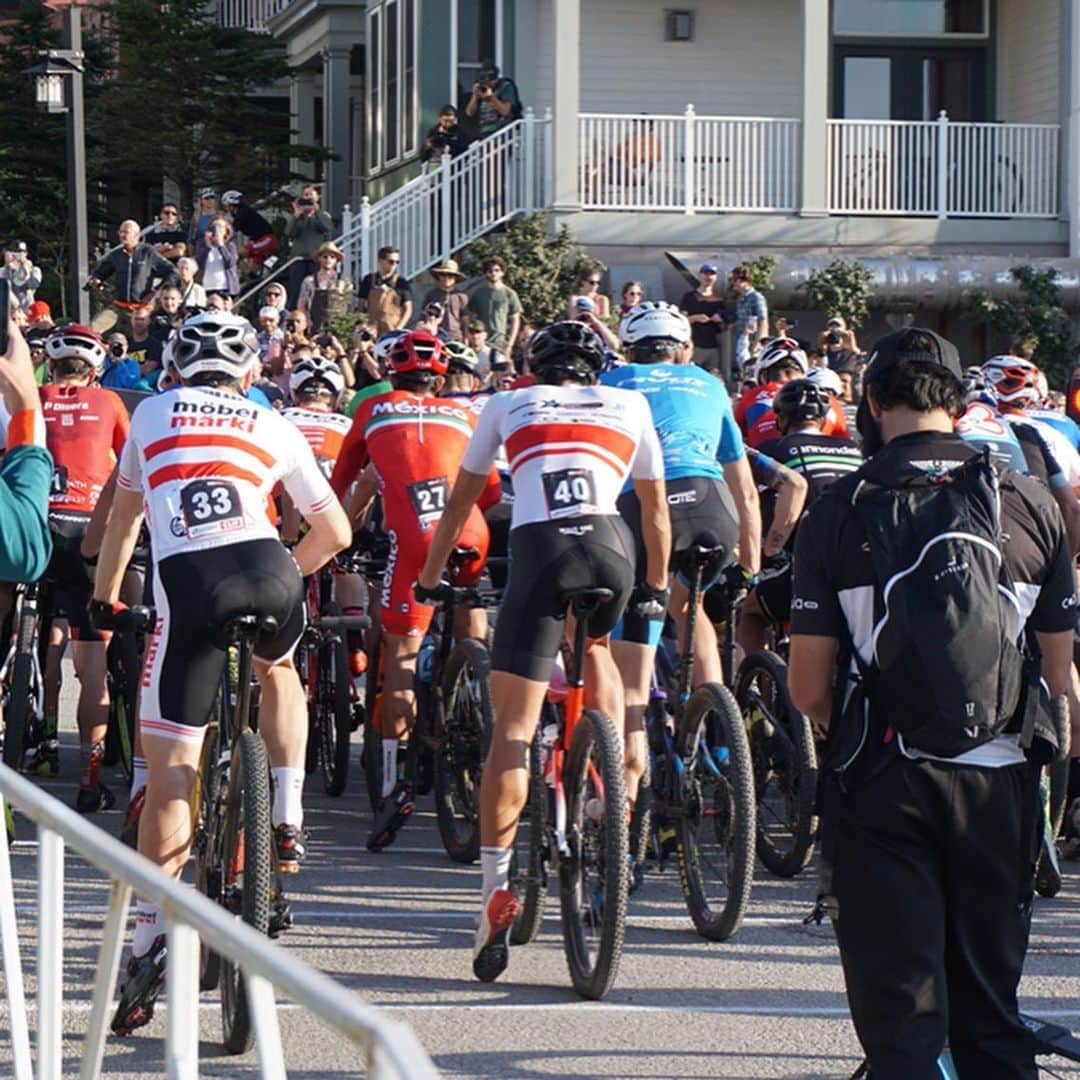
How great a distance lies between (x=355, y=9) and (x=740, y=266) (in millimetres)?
12741

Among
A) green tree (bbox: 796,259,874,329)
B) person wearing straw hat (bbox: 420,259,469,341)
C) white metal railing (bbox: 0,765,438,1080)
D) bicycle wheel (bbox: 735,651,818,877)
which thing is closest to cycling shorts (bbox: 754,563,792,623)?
bicycle wheel (bbox: 735,651,818,877)

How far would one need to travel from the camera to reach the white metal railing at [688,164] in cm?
2600

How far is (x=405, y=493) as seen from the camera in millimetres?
9656

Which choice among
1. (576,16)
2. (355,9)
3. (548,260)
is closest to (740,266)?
(548,260)

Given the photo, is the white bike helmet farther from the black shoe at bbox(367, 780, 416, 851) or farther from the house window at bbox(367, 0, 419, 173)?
the house window at bbox(367, 0, 419, 173)

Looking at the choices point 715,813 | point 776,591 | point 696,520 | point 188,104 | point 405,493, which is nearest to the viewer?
point 715,813

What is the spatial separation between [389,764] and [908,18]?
71.7 ft

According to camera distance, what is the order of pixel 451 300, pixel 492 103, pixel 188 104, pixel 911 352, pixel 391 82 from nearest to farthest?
pixel 911 352
pixel 451 300
pixel 492 103
pixel 391 82
pixel 188 104

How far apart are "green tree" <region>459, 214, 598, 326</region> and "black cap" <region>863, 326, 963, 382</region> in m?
18.4

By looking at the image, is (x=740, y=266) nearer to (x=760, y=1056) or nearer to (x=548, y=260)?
(x=548, y=260)

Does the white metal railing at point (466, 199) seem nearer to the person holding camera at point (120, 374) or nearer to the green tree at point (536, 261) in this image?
the green tree at point (536, 261)

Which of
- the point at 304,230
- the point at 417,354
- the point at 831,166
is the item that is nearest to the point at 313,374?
the point at 417,354

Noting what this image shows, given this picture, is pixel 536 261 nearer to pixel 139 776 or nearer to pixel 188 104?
pixel 188 104

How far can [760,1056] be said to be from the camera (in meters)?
6.21
